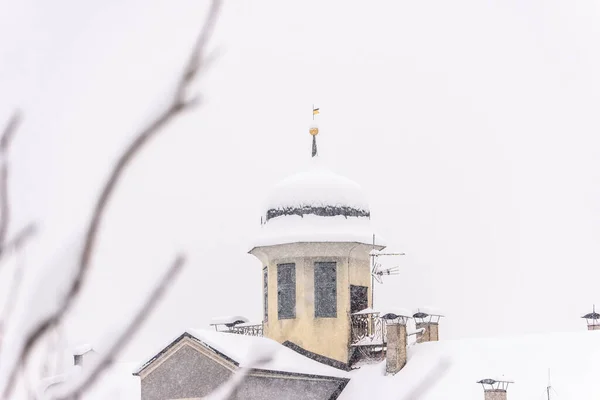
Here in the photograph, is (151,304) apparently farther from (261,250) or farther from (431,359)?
(261,250)

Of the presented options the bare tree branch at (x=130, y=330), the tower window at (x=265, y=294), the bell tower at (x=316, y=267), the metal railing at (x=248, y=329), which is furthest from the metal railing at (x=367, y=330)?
the bare tree branch at (x=130, y=330)

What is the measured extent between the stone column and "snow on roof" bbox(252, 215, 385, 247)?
9.82 feet

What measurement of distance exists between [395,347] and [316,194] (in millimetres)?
4717

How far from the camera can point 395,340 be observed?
20.1m

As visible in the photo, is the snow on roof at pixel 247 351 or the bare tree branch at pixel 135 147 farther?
the snow on roof at pixel 247 351

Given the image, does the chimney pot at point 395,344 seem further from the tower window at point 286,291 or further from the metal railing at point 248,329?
the metal railing at point 248,329

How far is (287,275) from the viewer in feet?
74.1

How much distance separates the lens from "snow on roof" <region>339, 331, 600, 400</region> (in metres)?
17.2

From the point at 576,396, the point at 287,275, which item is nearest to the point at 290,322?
the point at 287,275

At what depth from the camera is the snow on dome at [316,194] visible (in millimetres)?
23422

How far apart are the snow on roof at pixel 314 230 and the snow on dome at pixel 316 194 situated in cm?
28

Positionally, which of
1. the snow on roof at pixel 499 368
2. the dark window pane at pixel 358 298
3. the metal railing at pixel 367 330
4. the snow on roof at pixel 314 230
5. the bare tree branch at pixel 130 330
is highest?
the snow on roof at pixel 314 230

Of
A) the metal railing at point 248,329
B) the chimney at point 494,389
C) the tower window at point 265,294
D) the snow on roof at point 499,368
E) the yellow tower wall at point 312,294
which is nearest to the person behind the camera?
the chimney at point 494,389

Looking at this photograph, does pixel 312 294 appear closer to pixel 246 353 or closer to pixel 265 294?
pixel 265 294
